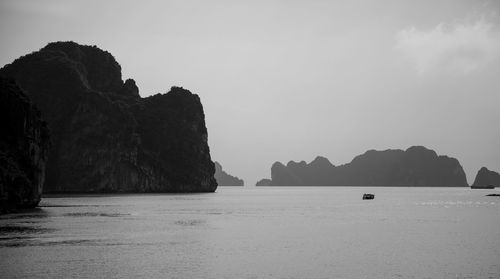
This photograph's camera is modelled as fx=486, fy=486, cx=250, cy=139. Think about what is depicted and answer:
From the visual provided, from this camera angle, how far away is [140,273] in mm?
30203

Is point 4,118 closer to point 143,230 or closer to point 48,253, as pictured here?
point 143,230

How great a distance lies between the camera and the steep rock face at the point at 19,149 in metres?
71.3

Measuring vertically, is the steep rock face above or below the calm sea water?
above

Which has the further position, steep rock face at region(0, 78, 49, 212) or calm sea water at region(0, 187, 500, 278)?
steep rock face at region(0, 78, 49, 212)

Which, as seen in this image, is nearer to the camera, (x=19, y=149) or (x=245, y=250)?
(x=245, y=250)

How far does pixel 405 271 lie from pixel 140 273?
673 inches

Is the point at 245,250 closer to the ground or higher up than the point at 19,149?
closer to the ground

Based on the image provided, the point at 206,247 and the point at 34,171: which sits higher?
the point at 34,171

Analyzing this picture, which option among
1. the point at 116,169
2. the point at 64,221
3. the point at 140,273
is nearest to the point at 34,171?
the point at 64,221

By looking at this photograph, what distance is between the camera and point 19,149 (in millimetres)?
78250

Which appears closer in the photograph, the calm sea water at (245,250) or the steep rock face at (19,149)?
the calm sea water at (245,250)

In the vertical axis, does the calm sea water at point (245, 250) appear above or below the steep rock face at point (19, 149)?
below

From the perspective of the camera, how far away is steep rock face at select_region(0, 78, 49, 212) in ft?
234

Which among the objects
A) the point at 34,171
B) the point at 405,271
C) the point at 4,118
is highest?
the point at 4,118
